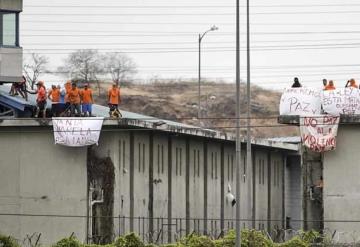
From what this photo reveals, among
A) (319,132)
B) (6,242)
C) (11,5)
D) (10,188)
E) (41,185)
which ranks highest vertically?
(11,5)

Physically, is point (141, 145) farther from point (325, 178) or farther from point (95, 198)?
point (325, 178)

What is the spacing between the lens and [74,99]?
45.7 m

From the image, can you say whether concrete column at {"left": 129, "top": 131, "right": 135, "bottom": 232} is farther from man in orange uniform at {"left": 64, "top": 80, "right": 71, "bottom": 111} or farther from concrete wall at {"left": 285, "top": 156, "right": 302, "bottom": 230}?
concrete wall at {"left": 285, "top": 156, "right": 302, "bottom": 230}

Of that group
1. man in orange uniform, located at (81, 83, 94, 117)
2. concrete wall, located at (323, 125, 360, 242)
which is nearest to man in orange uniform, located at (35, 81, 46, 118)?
man in orange uniform, located at (81, 83, 94, 117)

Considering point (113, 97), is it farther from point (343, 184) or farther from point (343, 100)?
point (343, 184)

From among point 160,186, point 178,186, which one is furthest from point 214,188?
point 160,186

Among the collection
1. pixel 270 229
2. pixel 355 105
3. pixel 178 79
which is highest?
pixel 178 79

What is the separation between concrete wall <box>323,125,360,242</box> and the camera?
1690 inches

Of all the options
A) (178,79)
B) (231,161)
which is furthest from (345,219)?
(178,79)

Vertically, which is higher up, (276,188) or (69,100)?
(69,100)

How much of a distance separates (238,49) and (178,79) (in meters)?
105

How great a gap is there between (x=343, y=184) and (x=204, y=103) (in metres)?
87.2

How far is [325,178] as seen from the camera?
43.3 m

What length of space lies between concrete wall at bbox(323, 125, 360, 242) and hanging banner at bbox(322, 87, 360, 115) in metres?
0.56
